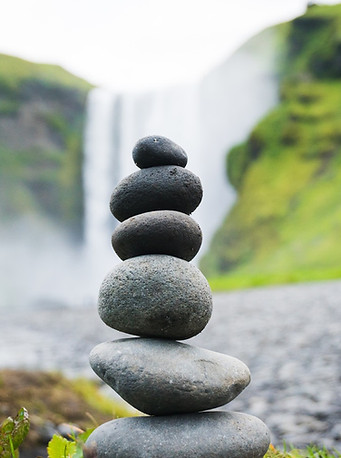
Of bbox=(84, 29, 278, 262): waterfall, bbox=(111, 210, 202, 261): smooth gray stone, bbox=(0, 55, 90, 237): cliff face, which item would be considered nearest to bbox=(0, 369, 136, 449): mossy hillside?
bbox=(111, 210, 202, 261): smooth gray stone

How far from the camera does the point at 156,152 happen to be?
2.95 m

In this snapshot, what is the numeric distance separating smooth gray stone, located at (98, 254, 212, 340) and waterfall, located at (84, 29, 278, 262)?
44.5 metres

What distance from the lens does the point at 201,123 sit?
54875 mm

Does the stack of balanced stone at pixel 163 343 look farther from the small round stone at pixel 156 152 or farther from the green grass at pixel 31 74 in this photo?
the green grass at pixel 31 74

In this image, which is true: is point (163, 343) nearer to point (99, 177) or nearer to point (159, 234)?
point (159, 234)

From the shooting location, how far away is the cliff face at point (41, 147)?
51969mm

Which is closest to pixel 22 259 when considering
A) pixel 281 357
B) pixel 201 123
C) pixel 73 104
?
pixel 73 104

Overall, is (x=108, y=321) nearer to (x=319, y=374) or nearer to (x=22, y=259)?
(x=319, y=374)

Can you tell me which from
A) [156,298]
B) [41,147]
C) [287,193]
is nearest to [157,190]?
[156,298]

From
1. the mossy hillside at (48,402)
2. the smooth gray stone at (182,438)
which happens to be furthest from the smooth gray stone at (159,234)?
the mossy hillside at (48,402)

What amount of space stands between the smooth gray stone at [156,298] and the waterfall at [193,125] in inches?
1754

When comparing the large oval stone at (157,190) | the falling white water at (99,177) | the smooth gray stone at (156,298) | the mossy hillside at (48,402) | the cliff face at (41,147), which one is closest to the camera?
the smooth gray stone at (156,298)

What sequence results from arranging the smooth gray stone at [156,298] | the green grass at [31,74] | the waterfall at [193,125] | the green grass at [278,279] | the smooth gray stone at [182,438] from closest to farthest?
the smooth gray stone at [182,438] < the smooth gray stone at [156,298] < the green grass at [278,279] < the waterfall at [193,125] < the green grass at [31,74]

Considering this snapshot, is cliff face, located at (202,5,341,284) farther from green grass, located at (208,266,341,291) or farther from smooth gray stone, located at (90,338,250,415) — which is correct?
smooth gray stone, located at (90,338,250,415)
